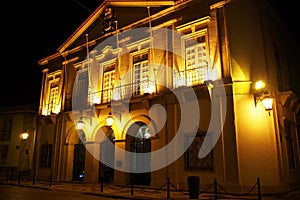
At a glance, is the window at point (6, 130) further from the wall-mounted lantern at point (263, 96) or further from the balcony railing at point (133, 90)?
the wall-mounted lantern at point (263, 96)

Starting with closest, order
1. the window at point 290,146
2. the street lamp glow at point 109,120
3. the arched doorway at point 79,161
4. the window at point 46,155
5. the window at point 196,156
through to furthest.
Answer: the window at point 196,156 < the window at point 290,146 < the street lamp glow at point 109,120 < the arched doorway at point 79,161 < the window at point 46,155

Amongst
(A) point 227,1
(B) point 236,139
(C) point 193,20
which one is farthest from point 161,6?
(B) point 236,139

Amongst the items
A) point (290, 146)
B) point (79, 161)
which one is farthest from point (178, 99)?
point (79, 161)

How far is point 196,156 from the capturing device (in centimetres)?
1145

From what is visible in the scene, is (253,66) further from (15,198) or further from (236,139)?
(15,198)

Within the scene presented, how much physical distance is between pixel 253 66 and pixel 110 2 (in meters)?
9.55

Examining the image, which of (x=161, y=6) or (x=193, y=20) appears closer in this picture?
(x=193, y=20)

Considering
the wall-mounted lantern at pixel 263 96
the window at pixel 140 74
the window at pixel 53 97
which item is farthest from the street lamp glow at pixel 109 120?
the wall-mounted lantern at pixel 263 96

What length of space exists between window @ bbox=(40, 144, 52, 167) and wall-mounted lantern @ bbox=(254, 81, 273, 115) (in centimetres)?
1344

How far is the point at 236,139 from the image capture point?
1022cm

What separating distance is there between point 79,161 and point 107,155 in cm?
260

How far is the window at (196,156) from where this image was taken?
1110 cm

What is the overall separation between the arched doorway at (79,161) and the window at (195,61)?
26.4 feet

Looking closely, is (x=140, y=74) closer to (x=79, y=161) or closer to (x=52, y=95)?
(x=79, y=161)
